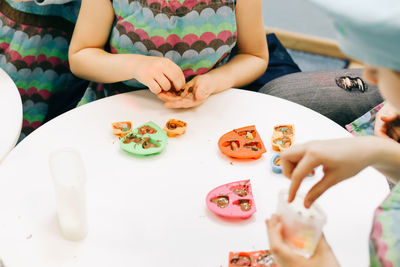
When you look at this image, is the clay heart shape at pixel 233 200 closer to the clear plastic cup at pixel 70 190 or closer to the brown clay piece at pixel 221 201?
the brown clay piece at pixel 221 201

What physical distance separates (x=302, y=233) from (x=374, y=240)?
111 millimetres

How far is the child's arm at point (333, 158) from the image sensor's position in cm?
60

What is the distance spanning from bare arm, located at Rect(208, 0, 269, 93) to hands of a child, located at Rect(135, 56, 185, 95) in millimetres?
109

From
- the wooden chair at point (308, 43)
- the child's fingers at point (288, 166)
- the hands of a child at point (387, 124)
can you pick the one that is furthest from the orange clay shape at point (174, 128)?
the wooden chair at point (308, 43)

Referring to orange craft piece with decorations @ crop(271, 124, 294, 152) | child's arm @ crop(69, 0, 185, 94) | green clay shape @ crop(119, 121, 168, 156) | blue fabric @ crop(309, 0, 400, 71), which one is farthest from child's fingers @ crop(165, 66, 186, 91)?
blue fabric @ crop(309, 0, 400, 71)

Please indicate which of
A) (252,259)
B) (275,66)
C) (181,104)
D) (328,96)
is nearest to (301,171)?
(252,259)

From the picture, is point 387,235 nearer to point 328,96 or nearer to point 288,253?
point 288,253

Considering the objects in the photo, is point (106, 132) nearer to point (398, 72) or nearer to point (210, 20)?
point (210, 20)

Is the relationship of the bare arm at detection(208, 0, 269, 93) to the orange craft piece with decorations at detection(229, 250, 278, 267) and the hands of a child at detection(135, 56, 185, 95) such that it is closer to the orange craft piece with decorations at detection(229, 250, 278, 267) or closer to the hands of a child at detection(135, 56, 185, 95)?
the hands of a child at detection(135, 56, 185, 95)

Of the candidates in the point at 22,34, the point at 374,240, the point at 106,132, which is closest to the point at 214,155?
the point at 106,132

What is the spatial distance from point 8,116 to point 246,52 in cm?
57

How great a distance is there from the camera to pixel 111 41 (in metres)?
1.02

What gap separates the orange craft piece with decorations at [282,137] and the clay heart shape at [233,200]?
0.11 m

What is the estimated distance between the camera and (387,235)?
583 mm
